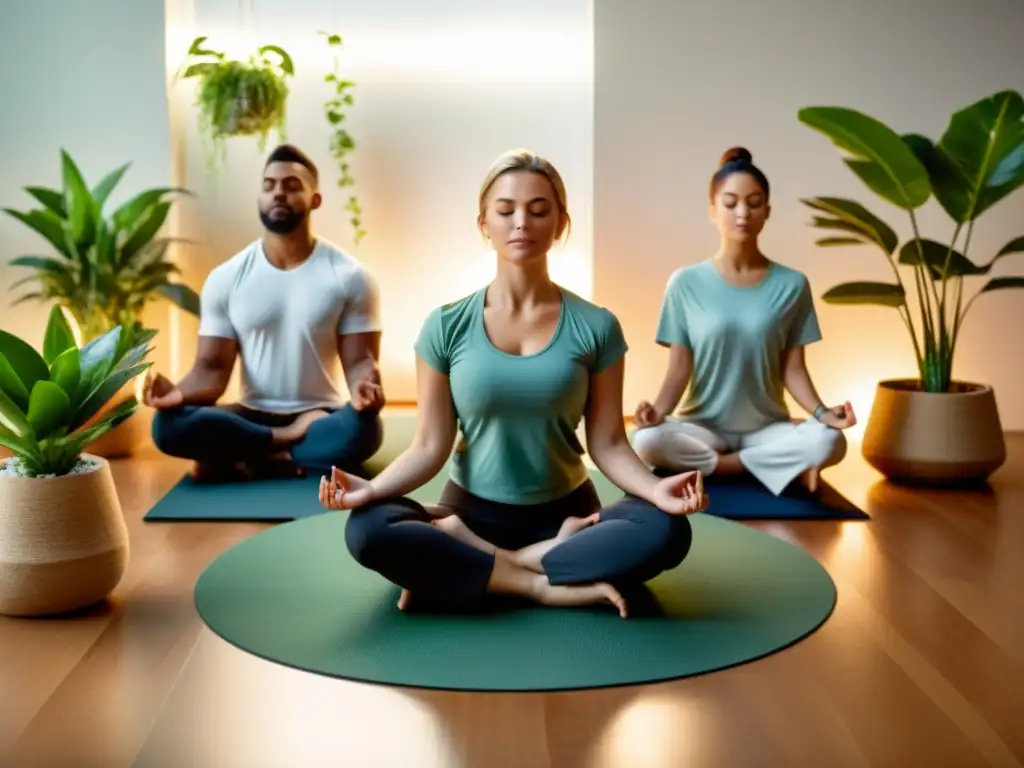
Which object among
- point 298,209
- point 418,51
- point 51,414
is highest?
point 418,51

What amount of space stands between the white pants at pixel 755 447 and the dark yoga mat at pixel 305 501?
7 centimetres

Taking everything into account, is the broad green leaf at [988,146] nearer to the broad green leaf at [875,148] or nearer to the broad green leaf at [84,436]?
the broad green leaf at [875,148]

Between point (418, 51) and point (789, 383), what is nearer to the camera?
point (789, 383)

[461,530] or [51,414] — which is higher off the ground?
[51,414]

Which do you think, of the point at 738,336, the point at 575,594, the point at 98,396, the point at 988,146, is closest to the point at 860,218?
the point at 988,146

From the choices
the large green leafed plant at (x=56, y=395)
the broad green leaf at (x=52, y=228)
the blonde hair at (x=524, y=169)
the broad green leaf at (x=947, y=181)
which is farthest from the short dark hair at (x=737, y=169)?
the broad green leaf at (x=52, y=228)

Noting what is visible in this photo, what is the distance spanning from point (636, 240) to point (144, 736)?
11.3 ft

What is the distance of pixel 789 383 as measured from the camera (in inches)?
167

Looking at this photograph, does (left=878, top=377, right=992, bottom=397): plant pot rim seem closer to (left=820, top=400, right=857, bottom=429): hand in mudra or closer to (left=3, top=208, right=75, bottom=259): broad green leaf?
(left=820, top=400, right=857, bottom=429): hand in mudra

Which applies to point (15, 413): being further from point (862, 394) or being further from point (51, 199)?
point (862, 394)

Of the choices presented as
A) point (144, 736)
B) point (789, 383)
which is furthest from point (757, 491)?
point (144, 736)

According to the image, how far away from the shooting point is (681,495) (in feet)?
9.13

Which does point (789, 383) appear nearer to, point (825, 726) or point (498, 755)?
point (825, 726)

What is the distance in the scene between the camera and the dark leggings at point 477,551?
2791 millimetres
